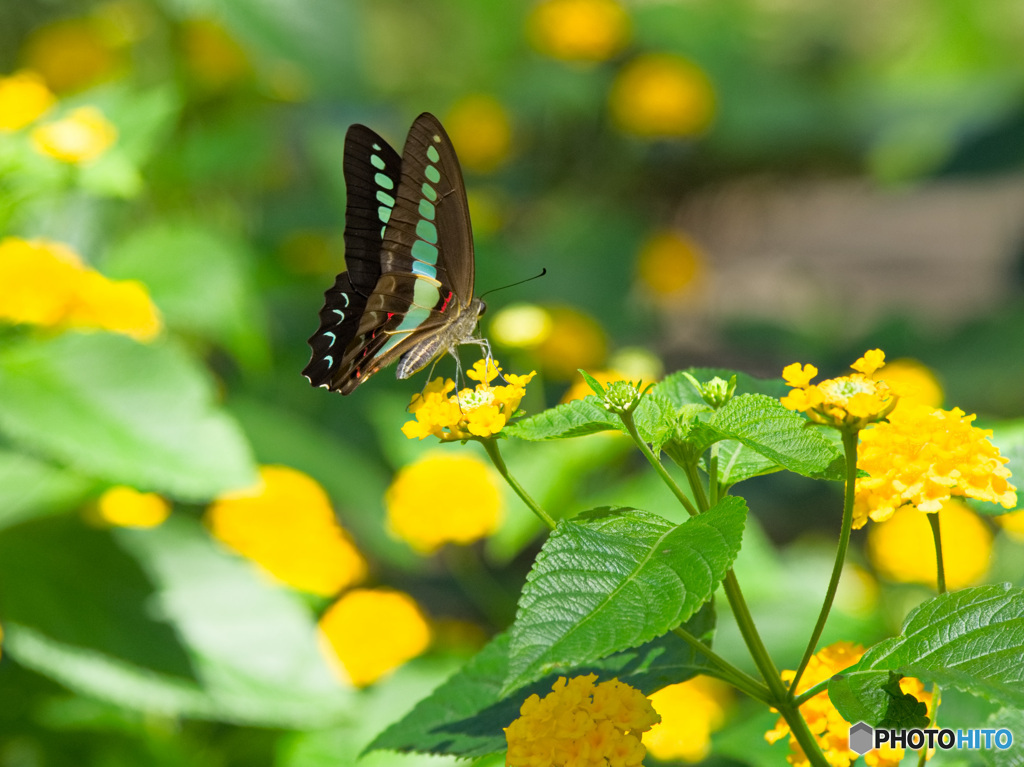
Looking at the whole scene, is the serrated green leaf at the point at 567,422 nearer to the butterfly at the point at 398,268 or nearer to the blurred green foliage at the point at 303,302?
the blurred green foliage at the point at 303,302

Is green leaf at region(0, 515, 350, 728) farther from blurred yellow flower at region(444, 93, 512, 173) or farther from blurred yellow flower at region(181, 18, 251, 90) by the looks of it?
blurred yellow flower at region(444, 93, 512, 173)

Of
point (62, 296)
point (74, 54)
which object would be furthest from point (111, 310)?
point (74, 54)

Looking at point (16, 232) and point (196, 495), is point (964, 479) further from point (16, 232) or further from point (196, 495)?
point (16, 232)

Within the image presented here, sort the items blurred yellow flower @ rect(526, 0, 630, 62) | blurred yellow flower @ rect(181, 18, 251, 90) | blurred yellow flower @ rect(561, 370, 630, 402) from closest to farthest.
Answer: blurred yellow flower @ rect(561, 370, 630, 402), blurred yellow flower @ rect(181, 18, 251, 90), blurred yellow flower @ rect(526, 0, 630, 62)

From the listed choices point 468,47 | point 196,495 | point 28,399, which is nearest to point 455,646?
point 196,495

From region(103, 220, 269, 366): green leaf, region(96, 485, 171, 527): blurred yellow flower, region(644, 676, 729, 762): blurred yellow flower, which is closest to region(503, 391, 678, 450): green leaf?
region(644, 676, 729, 762): blurred yellow flower

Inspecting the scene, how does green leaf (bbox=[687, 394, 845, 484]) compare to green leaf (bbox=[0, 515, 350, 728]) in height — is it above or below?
above
